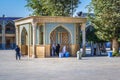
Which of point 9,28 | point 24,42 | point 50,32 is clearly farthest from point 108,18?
point 9,28

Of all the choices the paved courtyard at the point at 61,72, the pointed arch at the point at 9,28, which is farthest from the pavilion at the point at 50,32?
the pointed arch at the point at 9,28

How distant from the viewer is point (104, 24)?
38.1 metres

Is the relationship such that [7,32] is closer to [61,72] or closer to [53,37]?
[53,37]

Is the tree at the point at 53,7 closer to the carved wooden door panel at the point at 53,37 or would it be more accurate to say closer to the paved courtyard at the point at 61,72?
the carved wooden door panel at the point at 53,37

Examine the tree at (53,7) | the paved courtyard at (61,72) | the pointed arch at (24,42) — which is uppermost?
the tree at (53,7)

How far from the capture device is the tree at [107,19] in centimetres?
3756

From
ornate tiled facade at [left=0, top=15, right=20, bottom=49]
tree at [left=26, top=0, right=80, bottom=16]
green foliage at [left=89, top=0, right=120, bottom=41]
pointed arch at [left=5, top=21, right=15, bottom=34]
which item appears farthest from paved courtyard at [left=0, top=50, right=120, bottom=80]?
pointed arch at [left=5, top=21, right=15, bottom=34]

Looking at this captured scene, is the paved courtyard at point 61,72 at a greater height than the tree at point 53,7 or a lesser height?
lesser

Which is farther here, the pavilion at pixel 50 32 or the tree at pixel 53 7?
the tree at pixel 53 7

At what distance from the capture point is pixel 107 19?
124 ft

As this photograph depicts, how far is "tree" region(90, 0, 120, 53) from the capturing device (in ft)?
123

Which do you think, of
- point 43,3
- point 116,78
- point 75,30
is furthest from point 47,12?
point 116,78

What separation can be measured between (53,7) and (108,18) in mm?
9087

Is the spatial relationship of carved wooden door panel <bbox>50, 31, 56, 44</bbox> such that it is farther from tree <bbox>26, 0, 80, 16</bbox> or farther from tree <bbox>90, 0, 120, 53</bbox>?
tree <bbox>26, 0, 80, 16</bbox>
